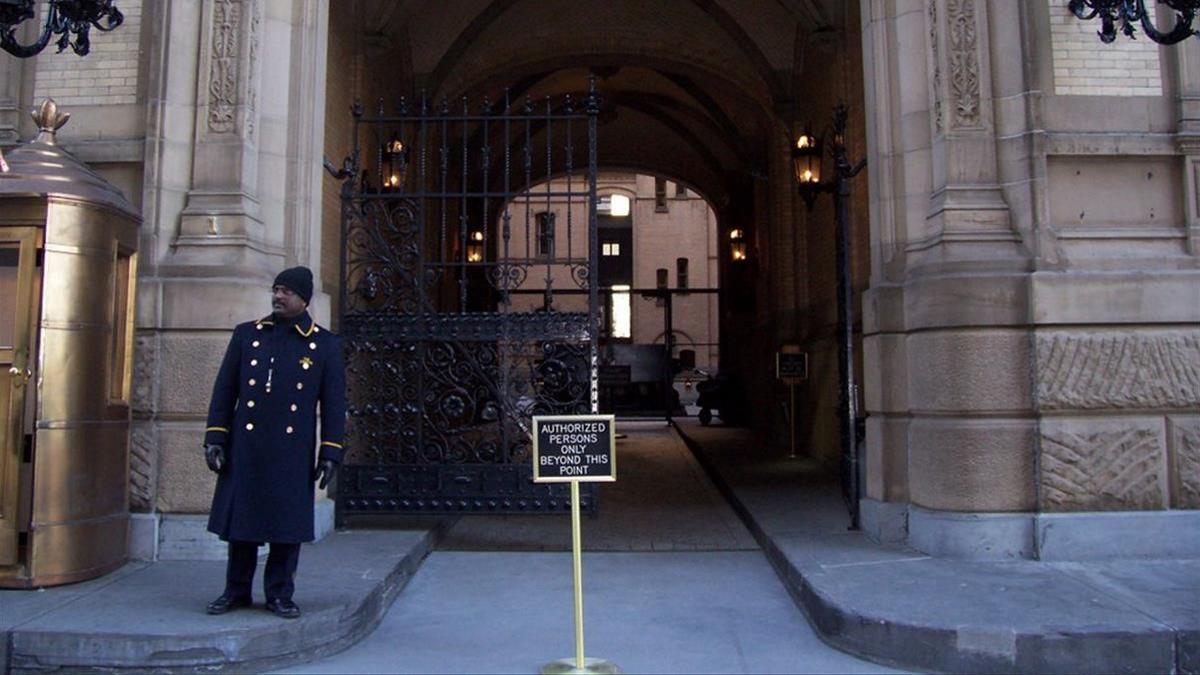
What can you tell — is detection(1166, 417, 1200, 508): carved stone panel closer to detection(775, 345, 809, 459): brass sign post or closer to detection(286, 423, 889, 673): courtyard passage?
detection(286, 423, 889, 673): courtyard passage

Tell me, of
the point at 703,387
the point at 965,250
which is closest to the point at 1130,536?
the point at 965,250

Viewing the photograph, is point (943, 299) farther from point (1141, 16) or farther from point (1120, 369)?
point (1141, 16)

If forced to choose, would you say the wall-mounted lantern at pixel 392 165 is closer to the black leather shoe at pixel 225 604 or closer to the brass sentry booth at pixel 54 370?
the brass sentry booth at pixel 54 370

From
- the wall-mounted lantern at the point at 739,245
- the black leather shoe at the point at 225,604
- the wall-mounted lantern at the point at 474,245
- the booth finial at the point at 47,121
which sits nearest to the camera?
the black leather shoe at the point at 225,604

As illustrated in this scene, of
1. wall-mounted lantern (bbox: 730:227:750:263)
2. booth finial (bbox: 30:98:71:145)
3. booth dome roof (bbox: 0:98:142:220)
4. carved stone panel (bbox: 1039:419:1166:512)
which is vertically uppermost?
wall-mounted lantern (bbox: 730:227:750:263)

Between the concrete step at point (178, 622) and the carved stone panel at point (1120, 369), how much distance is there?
17.5 feet

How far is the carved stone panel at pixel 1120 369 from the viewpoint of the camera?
282 inches

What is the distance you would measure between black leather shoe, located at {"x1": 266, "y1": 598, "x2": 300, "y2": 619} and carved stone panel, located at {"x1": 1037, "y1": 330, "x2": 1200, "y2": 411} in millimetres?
5633

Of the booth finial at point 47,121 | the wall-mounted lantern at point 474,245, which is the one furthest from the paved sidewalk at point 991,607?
the wall-mounted lantern at point 474,245

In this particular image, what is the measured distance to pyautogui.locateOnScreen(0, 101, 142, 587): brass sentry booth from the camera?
631 centimetres

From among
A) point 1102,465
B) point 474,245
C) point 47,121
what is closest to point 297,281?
point 47,121

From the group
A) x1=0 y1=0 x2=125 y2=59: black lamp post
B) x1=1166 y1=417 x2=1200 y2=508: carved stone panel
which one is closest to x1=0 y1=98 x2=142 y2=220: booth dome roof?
x1=0 y1=0 x2=125 y2=59: black lamp post

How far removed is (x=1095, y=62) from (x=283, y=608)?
7599 mm

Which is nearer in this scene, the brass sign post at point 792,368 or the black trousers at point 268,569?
the black trousers at point 268,569
